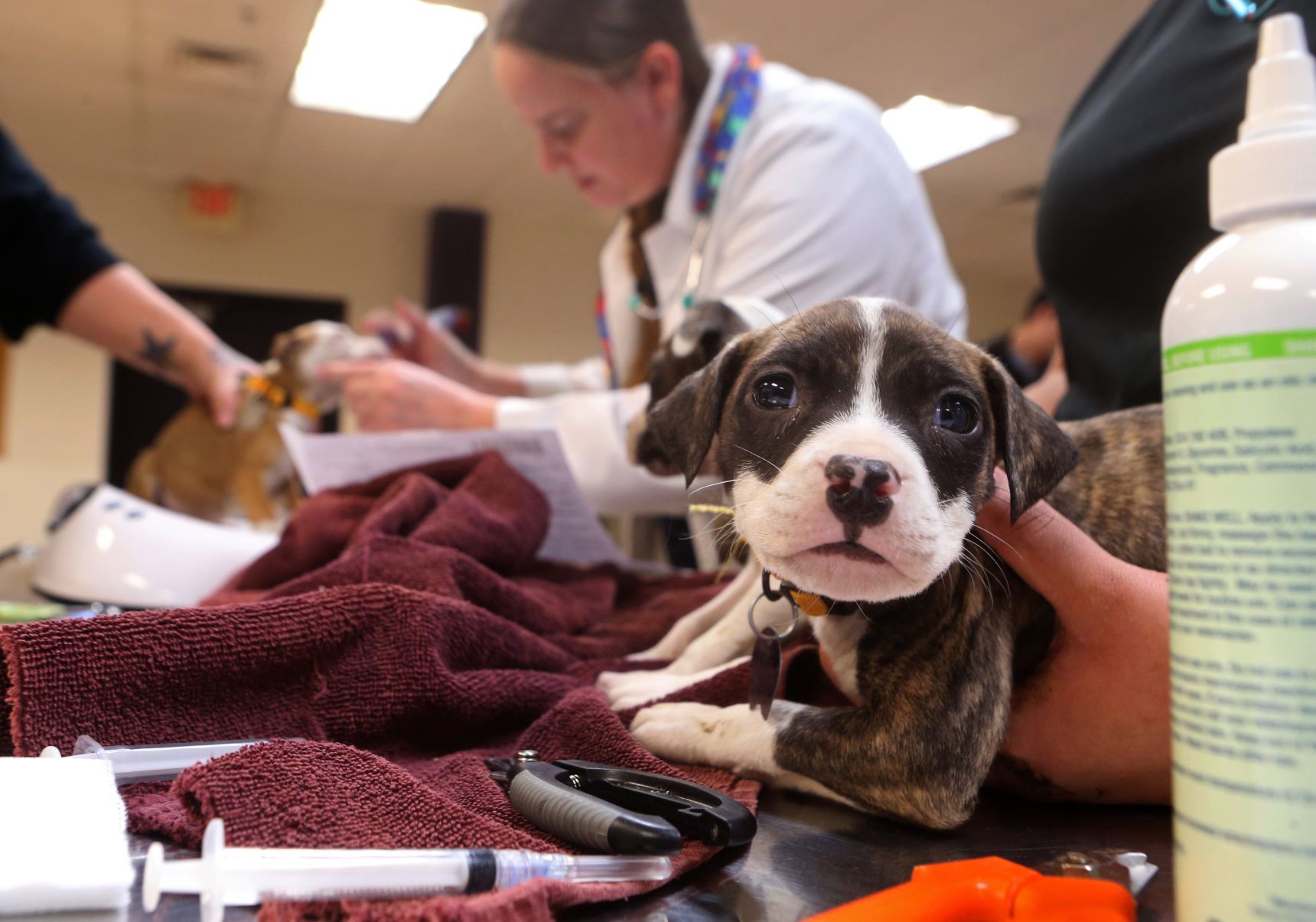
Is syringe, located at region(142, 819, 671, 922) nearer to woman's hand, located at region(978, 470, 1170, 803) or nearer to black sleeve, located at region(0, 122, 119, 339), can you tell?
woman's hand, located at region(978, 470, 1170, 803)

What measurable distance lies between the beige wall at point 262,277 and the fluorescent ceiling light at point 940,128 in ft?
10.0

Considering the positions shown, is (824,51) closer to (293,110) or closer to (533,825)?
(293,110)

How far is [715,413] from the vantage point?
33.0 inches

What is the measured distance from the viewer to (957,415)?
2.39 ft

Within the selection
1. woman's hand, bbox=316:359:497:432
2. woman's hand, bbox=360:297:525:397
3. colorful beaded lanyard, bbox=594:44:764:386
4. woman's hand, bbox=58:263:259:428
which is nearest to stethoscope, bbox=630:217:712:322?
colorful beaded lanyard, bbox=594:44:764:386

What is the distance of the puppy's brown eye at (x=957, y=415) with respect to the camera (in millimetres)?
719

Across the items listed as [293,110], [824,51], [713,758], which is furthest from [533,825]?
[293,110]

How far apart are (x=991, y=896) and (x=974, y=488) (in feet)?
1.02

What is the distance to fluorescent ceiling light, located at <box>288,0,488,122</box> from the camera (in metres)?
4.71

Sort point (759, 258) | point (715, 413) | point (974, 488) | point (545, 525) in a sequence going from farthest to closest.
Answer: point (759, 258) → point (545, 525) → point (715, 413) → point (974, 488)

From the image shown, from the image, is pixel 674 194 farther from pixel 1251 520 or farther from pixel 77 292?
pixel 1251 520

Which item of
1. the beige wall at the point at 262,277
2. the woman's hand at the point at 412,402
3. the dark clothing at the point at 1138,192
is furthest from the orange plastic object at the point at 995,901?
the beige wall at the point at 262,277

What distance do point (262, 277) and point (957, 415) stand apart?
306 inches

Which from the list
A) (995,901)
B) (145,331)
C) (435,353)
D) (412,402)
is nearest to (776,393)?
(995,901)
